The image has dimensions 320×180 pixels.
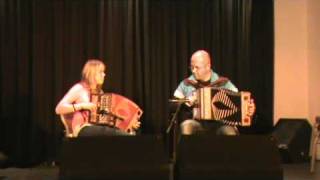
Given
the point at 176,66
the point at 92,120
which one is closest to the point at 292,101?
the point at 176,66

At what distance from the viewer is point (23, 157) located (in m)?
6.24

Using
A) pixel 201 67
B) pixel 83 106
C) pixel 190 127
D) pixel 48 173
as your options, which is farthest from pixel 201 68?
pixel 48 173

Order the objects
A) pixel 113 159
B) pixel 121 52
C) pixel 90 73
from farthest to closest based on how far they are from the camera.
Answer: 1. pixel 121 52
2. pixel 90 73
3. pixel 113 159

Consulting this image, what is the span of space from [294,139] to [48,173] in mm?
2838

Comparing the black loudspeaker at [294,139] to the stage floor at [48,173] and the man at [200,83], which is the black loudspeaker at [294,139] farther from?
the man at [200,83]

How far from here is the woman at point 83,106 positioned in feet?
16.4

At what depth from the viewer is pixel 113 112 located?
16.6 ft

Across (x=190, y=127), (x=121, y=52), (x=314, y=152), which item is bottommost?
(x=314, y=152)

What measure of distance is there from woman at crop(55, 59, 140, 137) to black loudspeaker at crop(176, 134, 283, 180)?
144 cm

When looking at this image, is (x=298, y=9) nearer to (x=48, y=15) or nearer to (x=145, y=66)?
(x=145, y=66)

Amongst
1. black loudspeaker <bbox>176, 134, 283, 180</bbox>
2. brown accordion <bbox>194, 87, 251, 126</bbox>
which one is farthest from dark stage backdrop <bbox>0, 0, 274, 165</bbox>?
black loudspeaker <bbox>176, 134, 283, 180</bbox>

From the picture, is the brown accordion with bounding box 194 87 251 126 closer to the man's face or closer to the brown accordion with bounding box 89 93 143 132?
the man's face

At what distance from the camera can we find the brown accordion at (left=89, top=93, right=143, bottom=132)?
503 centimetres

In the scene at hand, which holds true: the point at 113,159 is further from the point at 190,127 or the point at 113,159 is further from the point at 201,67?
the point at 201,67
